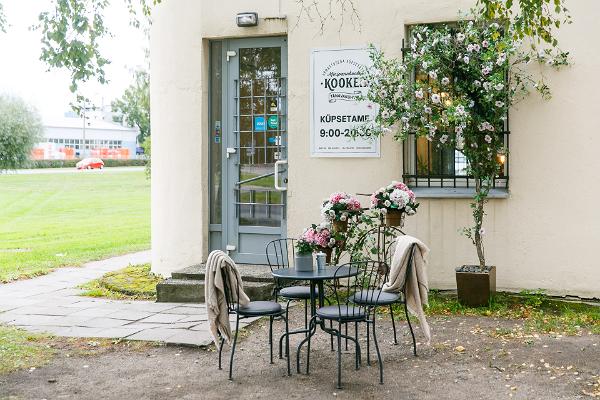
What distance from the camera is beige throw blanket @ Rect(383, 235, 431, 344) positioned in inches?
224

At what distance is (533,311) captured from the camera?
25.3ft

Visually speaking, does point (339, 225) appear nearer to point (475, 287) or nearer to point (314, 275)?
point (475, 287)

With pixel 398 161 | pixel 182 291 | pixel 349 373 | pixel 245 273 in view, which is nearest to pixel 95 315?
pixel 182 291

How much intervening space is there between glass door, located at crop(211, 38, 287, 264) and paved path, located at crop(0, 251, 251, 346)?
1.31 m

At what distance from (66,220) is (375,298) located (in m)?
18.8

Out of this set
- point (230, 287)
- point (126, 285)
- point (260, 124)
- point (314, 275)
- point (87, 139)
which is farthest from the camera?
point (87, 139)

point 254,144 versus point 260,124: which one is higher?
point 260,124

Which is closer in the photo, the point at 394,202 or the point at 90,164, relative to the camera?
the point at 394,202

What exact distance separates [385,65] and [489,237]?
2102mm

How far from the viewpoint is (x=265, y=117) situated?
920 cm

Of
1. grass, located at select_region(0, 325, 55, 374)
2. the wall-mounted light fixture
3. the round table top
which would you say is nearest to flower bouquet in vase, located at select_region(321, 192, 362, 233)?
the round table top

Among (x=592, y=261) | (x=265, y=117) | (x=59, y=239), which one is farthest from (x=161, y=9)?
(x=59, y=239)

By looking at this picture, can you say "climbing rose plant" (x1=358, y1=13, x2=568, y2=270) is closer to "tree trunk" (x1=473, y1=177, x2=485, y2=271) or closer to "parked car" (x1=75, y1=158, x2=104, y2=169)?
"tree trunk" (x1=473, y1=177, x2=485, y2=271)

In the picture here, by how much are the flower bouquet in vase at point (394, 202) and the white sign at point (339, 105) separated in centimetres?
86
